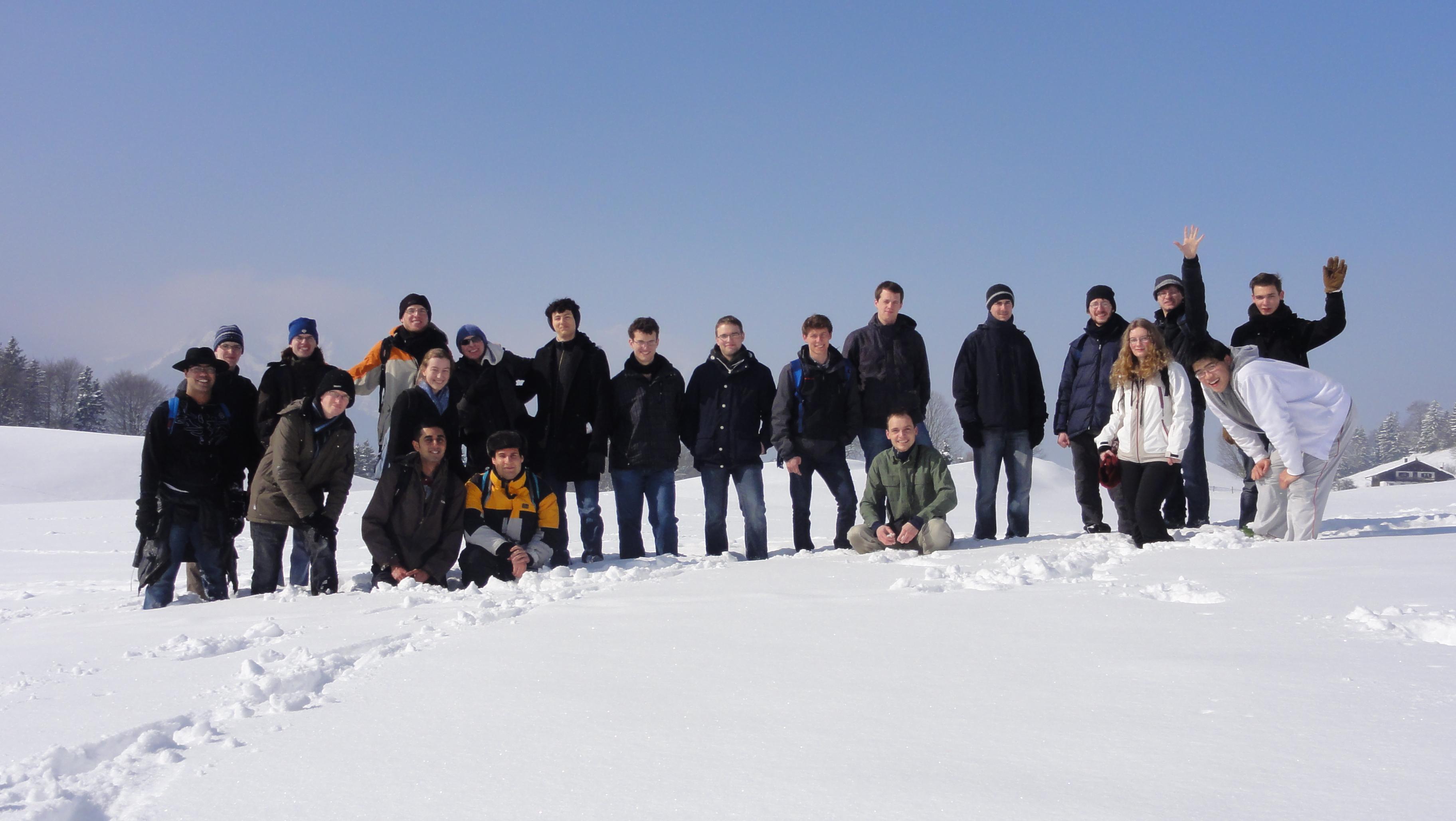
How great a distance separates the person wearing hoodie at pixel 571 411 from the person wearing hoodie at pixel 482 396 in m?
0.19

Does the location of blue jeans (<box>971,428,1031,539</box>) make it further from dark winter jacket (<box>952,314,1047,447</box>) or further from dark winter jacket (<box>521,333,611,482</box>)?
dark winter jacket (<box>521,333,611,482</box>)

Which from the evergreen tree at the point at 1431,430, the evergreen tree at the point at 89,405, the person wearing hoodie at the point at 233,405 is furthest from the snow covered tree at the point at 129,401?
the evergreen tree at the point at 1431,430

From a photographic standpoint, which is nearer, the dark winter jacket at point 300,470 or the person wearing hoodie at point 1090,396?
the dark winter jacket at point 300,470

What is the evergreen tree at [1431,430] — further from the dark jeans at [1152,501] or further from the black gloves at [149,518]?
the black gloves at [149,518]

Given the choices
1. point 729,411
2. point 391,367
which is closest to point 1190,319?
point 729,411

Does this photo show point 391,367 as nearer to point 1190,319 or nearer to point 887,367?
point 887,367

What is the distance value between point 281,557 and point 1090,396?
6.32 m

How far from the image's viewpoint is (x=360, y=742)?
2416mm

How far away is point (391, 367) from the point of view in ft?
23.0

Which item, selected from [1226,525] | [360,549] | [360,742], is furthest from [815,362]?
[360,549]

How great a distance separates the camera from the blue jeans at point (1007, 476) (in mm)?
7359

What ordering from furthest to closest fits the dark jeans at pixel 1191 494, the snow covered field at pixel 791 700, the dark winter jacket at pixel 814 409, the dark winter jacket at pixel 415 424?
the dark jeans at pixel 1191 494 < the dark winter jacket at pixel 814 409 < the dark winter jacket at pixel 415 424 < the snow covered field at pixel 791 700

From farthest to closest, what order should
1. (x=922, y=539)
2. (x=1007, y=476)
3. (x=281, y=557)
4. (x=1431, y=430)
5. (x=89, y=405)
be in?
1. (x=1431, y=430)
2. (x=89, y=405)
3. (x=1007, y=476)
4. (x=922, y=539)
5. (x=281, y=557)

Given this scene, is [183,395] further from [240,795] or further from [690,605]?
[240,795]
